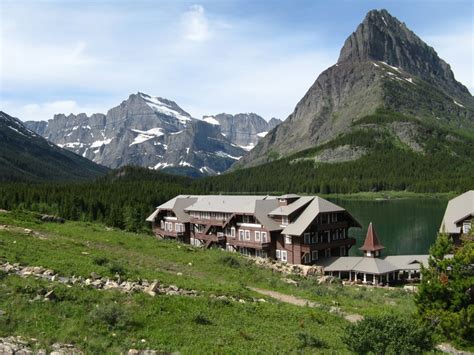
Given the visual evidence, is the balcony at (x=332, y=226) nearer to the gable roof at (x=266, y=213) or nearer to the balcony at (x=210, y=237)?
the gable roof at (x=266, y=213)

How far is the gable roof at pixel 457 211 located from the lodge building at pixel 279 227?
48.3ft

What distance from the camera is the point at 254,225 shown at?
242 ft

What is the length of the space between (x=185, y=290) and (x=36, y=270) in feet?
30.8

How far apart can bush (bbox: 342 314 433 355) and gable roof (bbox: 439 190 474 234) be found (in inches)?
1696

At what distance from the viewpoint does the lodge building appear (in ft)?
223

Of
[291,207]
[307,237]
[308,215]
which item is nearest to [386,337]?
[307,237]

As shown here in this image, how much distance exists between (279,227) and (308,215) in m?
5.57

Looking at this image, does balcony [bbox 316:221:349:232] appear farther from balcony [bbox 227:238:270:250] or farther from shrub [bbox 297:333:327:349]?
shrub [bbox 297:333:327:349]

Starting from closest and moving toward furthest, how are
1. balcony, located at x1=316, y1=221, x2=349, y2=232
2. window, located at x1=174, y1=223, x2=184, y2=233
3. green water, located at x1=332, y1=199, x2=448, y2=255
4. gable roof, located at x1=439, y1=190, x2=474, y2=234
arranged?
gable roof, located at x1=439, y1=190, x2=474, y2=234 → balcony, located at x1=316, y1=221, x2=349, y2=232 → green water, located at x1=332, y1=199, x2=448, y2=255 → window, located at x1=174, y1=223, x2=184, y2=233

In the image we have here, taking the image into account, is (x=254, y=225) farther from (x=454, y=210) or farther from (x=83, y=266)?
(x=83, y=266)

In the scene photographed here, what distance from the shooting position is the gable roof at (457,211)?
6225 cm

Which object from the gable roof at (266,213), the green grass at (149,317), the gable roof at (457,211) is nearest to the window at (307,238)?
the gable roof at (266,213)

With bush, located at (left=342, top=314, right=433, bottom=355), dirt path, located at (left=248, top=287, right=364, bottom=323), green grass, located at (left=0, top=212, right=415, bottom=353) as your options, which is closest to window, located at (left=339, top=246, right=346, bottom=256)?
green grass, located at (left=0, top=212, right=415, bottom=353)

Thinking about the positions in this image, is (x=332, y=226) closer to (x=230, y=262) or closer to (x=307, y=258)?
(x=307, y=258)
